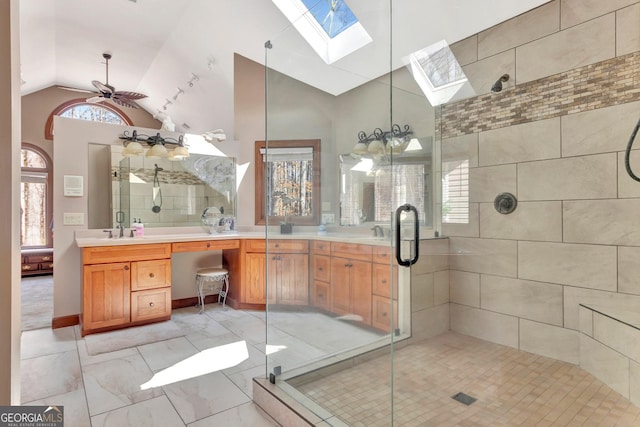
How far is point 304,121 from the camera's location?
2959 millimetres

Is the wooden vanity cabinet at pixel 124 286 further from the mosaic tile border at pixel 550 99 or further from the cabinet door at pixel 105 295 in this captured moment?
the mosaic tile border at pixel 550 99

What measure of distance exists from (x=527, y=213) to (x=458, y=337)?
45.9 inches

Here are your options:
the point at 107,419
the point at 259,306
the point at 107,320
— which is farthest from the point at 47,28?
the point at 107,419

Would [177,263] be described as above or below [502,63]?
below

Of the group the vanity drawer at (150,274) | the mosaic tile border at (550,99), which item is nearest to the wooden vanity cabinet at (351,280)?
the mosaic tile border at (550,99)

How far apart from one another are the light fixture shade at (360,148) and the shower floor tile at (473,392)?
1.61 meters

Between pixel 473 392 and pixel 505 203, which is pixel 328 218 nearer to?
pixel 505 203

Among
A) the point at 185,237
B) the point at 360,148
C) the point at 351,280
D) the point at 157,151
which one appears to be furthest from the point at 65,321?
the point at 360,148

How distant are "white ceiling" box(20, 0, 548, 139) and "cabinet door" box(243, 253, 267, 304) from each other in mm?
1958

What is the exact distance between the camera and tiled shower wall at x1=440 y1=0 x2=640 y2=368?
6.80 ft

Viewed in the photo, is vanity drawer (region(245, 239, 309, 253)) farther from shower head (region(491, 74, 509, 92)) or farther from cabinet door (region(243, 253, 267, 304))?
shower head (region(491, 74, 509, 92))

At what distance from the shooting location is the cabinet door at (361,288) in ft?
8.89

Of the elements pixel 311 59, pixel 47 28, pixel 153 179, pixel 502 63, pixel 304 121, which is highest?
pixel 47 28

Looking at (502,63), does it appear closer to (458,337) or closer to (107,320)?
(458,337)
